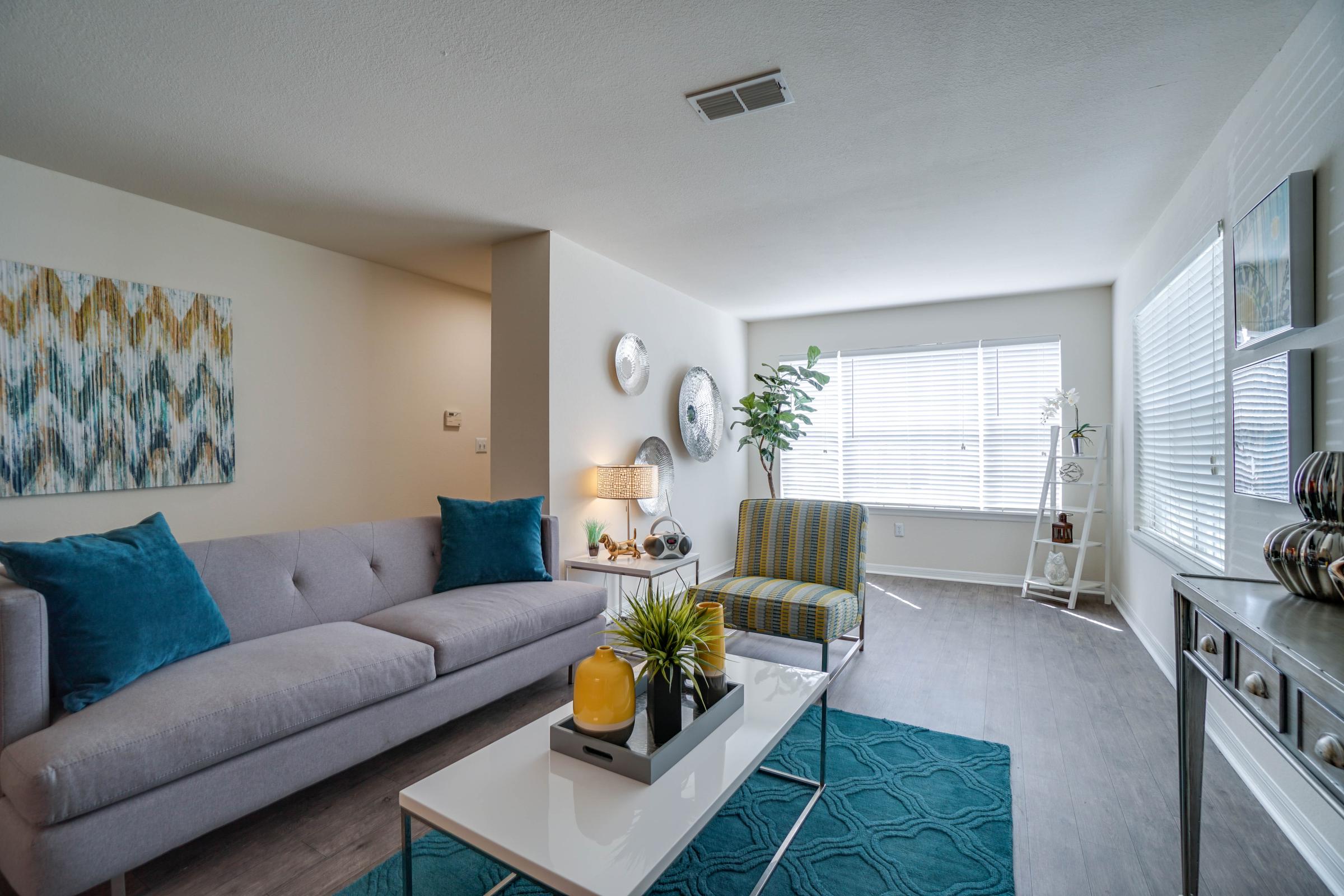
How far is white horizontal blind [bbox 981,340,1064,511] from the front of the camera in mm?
5164

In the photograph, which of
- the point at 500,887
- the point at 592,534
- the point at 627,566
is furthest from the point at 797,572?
the point at 500,887

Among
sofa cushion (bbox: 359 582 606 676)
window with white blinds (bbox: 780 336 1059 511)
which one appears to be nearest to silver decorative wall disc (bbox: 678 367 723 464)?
window with white blinds (bbox: 780 336 1059 511)

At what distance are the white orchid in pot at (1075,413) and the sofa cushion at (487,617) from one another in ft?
12.3

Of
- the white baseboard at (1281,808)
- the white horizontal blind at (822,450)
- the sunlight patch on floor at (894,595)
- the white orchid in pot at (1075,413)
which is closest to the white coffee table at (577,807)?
the white baseboard at (1281,808)

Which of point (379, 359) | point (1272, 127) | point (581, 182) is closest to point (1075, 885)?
point (1272, 127)

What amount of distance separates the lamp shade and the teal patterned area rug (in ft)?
5.75

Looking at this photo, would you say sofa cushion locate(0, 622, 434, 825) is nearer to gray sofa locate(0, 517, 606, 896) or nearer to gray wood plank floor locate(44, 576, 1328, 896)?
gray sofa locate(0, 517, 606, 896)

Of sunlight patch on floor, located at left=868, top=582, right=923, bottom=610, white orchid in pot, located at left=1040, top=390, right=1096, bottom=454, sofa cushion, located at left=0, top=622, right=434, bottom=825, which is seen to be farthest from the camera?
white orchid in pot, located at left=1040, top=390, right=1096, bottom=454

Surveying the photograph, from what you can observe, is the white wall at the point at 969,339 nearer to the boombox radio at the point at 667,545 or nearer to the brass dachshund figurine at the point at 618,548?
the boombox radio at the point at 667,545

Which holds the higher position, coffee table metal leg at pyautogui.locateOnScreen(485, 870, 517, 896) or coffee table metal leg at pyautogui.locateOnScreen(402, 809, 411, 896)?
coffee table metal leg at pyautogui.locateOnScreen(402, 809, 411, 896)

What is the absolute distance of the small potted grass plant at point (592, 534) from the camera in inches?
149

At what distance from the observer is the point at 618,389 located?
422 centimetres

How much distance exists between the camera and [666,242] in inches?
151

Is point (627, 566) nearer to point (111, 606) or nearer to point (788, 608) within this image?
point (788, 608)
